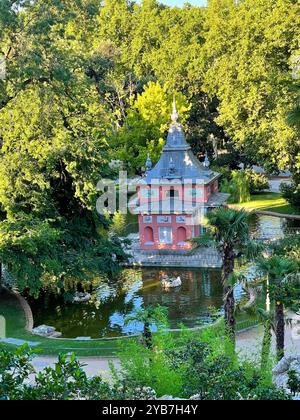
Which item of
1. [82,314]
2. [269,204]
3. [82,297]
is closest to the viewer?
[82,314]

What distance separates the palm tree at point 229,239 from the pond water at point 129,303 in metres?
6.47

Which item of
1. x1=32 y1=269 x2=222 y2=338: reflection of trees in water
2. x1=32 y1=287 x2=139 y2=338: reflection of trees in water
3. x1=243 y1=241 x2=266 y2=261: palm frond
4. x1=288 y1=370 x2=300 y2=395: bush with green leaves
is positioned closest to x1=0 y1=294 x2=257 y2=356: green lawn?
x1=32 y1=287 x2=139 y2=338: reflection of trees in water

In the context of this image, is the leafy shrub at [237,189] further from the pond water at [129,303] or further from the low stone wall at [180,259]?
the pond water at [129,303]

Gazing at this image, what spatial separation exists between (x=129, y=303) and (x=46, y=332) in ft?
15.9

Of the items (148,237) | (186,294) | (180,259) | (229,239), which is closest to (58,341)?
(186,294)

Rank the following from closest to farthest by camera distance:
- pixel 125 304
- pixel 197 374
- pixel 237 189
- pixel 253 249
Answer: pixel 197 374 < pixel 253 249 < pixel 125 304 < pixel 237 189

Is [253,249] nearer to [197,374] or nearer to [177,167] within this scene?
[197,374]

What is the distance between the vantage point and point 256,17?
40688mm

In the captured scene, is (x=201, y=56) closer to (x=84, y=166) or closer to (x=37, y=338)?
(x=84, y=166)

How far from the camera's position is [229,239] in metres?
16.0

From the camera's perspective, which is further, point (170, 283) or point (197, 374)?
point (170, 283)

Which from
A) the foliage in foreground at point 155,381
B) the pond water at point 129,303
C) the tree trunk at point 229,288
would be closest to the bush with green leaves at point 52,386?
the foliage in foreground at point 155,381

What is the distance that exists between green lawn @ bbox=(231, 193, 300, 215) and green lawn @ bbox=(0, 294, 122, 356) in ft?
76.7
